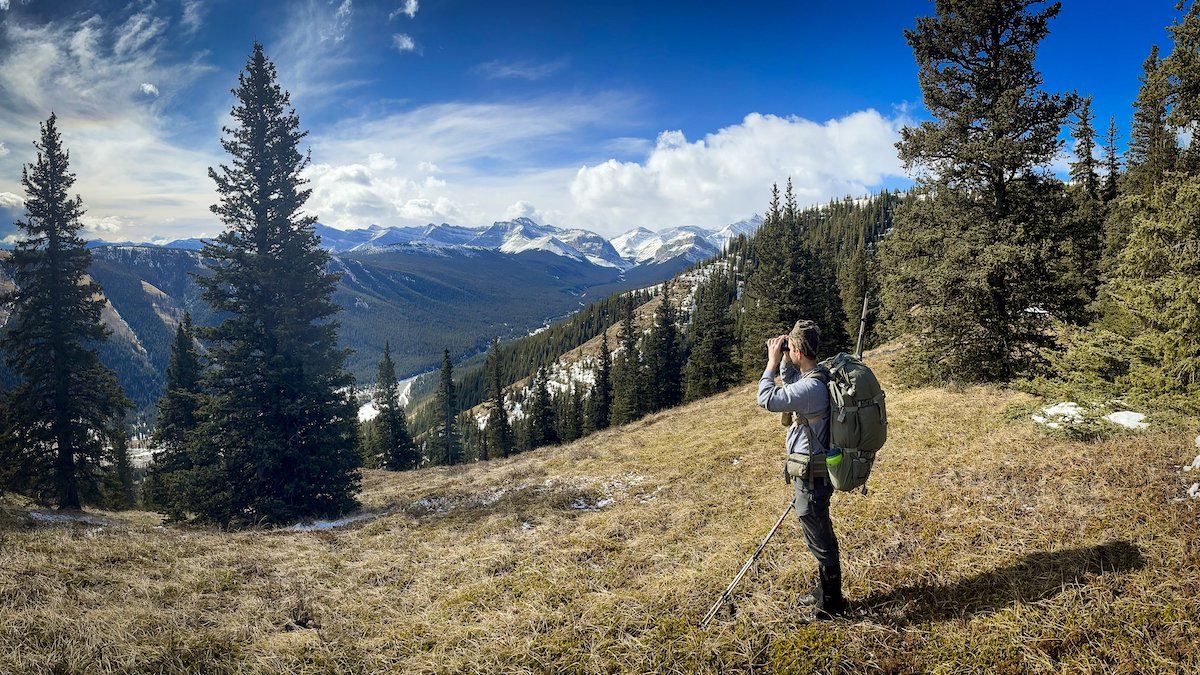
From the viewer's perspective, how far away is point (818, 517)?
4.54 meters

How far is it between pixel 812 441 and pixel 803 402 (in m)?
0.43

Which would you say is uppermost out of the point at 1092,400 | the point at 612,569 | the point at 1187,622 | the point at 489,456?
the point at 1092,400

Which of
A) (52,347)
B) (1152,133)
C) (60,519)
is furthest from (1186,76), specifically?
(52,347)

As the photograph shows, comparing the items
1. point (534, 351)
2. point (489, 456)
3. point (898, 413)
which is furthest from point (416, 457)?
point (534, 351)

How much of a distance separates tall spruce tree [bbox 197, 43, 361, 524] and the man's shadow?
56.8 feet

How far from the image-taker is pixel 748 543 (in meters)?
6.51

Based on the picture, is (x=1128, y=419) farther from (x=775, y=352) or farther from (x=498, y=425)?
(x=498, y=425)

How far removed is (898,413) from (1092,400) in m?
4.79

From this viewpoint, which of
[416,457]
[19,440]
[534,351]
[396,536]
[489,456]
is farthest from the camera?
[534,351]

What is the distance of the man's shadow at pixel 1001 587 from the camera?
4531 millimetres

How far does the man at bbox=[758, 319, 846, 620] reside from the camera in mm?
4445

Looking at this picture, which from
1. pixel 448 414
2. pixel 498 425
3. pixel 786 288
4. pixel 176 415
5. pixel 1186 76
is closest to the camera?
pixel 1186 76

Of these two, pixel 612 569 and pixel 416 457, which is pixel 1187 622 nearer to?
pixel 612 569

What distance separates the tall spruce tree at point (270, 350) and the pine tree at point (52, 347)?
32.1 ft
